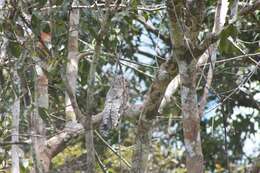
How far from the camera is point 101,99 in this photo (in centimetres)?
523

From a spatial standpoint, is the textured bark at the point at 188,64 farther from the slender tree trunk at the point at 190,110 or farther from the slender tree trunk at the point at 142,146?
the slender tree trunk at the point at 142,146

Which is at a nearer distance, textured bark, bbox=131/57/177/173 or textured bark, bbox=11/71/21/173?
textured bark, bbox=131/57/177/173

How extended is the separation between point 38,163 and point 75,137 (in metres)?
1.14

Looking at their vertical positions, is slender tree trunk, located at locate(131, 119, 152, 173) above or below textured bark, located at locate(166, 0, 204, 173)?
below

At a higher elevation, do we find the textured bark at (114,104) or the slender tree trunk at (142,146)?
the textured bark at (114,104)

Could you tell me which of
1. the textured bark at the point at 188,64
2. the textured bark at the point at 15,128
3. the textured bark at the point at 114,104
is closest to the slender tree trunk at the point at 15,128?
the textured bark at the point at 15,128

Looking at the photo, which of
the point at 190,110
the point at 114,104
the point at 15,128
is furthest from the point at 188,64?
the point at 15,128

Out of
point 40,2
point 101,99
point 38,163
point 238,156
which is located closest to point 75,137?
point 40,2

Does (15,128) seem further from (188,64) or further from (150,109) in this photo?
(188,64)

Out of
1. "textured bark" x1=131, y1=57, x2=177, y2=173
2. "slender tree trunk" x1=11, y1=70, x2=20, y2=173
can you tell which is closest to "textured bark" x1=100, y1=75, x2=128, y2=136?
"textured bark" x1=131, y1=57, x2=177, y2=173

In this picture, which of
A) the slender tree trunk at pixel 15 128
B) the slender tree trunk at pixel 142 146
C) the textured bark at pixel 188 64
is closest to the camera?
the textured bark at pixel 188 64

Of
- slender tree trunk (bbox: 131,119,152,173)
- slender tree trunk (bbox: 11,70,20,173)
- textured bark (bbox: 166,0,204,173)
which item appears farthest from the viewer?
slender tree trunk (bbox: 11,70,20,173)

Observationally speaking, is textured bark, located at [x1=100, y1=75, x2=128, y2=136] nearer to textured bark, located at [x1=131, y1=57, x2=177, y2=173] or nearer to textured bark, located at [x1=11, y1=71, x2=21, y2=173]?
textured bark, located at [x1=131, y1=57, x2=177, y2=173]

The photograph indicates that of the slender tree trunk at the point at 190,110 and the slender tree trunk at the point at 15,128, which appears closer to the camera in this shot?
the slender tree trunk at the point at 190,110
